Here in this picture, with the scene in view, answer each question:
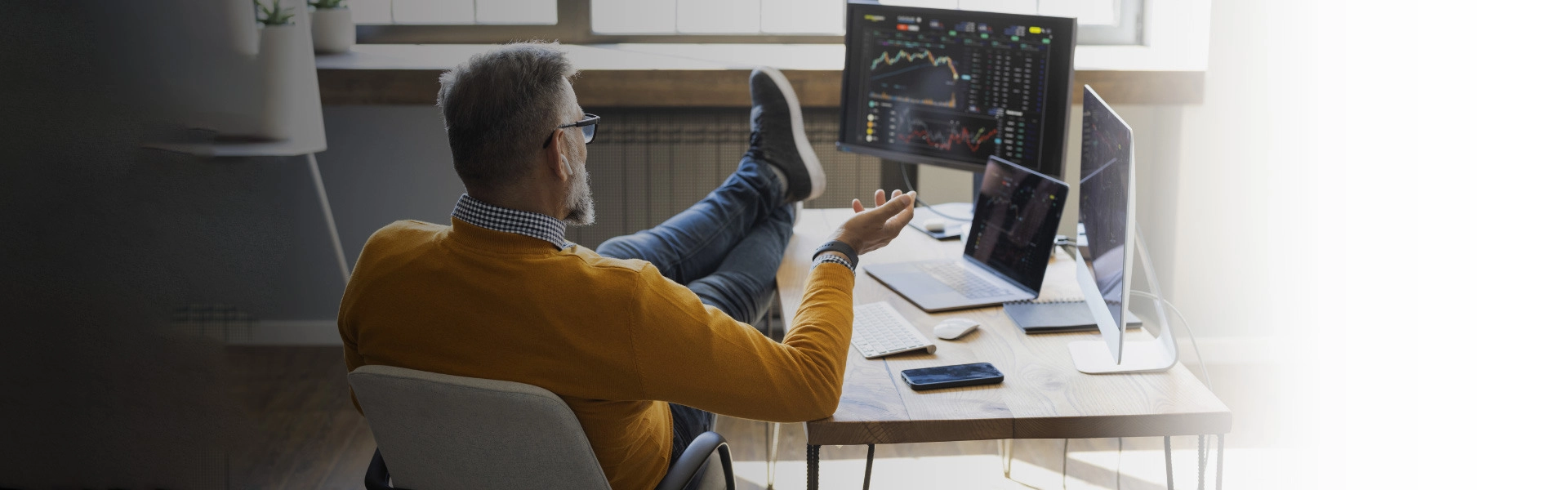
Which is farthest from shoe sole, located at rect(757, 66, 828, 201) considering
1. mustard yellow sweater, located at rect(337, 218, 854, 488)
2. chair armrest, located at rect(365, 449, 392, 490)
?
chair armrest, located at rect(365, 449, 392, 490)

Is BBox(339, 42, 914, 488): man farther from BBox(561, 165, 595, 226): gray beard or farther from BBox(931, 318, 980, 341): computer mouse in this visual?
BBox(931, 318, 980, 341): computer mouse

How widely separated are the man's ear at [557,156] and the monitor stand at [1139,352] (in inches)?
29.6

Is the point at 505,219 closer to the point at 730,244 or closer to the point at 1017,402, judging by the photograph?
the point at 1017,402

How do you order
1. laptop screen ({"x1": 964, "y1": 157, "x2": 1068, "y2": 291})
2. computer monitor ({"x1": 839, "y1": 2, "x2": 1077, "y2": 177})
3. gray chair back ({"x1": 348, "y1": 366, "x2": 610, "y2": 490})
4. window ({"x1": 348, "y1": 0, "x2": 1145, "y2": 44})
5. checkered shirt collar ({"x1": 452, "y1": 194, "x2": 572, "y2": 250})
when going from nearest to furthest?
1. gray chair back ({"x1": 348, "y1": 366, "x2": 610, "y2": 490})
2. checkered shirt collar ({"x1": 452, "y1": 194, "x2": 572, "y2": 250})
3. laptop screen ({"x1": 964, "y1": 157, "x2": 1068, "y2": 291})
4. computer monitor ({"x1": 839, "y1": 2, "x2": 1077, "y2": 177})
5. window ({"x1": 348, "y1": 0, "x2": 1145, "y2": 44})

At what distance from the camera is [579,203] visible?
4.36 feet

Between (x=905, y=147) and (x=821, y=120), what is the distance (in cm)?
68

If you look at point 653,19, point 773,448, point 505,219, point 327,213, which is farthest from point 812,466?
point 653,19

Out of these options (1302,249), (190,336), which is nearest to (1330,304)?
(1302,249)

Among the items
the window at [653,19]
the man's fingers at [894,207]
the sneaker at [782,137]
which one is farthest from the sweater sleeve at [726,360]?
the window at [653,19]

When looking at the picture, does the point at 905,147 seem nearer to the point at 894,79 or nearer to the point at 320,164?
the point at 894,79

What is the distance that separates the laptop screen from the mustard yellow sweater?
63cm

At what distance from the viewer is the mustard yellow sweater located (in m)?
1.18

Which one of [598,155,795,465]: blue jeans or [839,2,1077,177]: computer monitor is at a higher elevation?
[839,2,1077,177]: computer monitor

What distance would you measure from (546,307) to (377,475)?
0.39 metres
